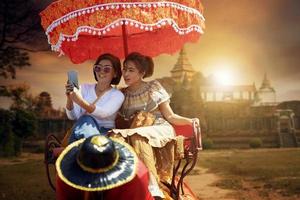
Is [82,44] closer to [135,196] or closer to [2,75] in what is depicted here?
[135,196]

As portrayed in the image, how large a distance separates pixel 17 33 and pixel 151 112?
11.6 meters

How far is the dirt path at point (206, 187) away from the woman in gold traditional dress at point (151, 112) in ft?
18.2

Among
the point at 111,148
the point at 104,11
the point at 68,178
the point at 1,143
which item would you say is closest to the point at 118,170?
the point at 111,148

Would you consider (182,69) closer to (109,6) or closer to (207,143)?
(207,143)

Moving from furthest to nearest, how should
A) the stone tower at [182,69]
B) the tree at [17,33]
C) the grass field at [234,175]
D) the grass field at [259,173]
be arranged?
the stone tower at [182,69] → the tree at [17,33] → the grass field at [259,173] → the grass field at [234,175]

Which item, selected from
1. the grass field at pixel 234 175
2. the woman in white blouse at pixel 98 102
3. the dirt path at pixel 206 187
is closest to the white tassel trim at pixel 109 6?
the woman in white blouse at pixel 98 102

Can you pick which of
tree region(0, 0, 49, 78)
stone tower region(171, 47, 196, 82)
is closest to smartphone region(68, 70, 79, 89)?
tree region(0, 0, 49, 78)

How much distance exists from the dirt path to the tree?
6660mm

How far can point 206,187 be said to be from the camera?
29.6ft

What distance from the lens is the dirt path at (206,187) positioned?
26.3ft

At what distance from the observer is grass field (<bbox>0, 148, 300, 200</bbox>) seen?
813 cm

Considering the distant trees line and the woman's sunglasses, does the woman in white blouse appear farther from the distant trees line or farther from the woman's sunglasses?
the distant trees line

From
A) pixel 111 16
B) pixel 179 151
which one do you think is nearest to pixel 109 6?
pixel 111 16

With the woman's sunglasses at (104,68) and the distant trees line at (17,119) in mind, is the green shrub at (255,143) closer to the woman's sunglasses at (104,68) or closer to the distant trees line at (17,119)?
the distant trees line at (17,119)
